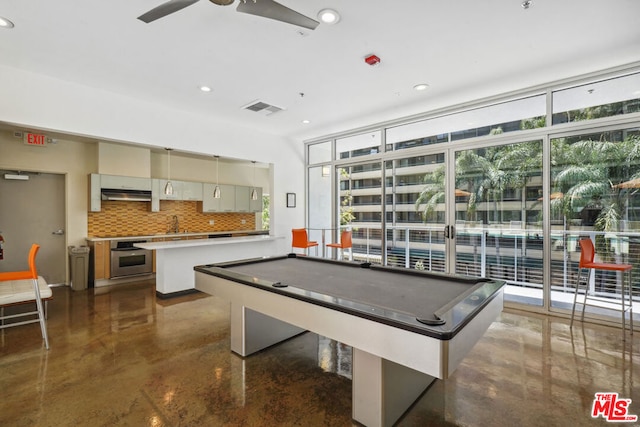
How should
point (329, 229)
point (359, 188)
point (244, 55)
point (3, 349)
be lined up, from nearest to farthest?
point (3, 349), point (244, 55), point (359, 188), point (329, 229)

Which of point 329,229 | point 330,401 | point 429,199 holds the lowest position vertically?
point 330,401

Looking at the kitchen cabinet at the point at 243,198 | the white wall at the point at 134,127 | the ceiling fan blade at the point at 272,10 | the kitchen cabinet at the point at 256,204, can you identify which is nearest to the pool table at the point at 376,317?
the ceiling fan blade at the point at 272,10

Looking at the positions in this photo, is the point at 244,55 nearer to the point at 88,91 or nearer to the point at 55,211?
the point at 88,91

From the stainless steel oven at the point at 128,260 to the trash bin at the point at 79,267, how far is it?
0.39 metres

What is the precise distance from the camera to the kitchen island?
4.72m

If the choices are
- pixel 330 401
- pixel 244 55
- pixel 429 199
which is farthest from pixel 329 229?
pixel 330 401

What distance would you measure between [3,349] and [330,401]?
3209mm

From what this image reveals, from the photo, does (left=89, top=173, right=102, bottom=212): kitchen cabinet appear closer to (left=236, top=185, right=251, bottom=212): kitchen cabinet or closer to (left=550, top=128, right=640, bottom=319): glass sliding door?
(left=236, top=185, right=251, bottom=212): kitchen cabinet

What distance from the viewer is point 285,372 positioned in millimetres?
2561

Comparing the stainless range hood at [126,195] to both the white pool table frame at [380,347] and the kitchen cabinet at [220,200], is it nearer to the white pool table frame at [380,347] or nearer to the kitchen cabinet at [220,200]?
the kitchen cabinet at [220,200]

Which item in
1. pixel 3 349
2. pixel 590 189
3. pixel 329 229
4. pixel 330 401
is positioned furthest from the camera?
pixel 329 229

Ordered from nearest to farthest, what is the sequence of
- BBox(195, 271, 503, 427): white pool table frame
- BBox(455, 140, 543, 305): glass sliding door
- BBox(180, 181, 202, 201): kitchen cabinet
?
BBox(195, 271, 503, 427): white pool table frame → BBox(455, 140, 543, 305): glass sliding door → BBox(180, 181, 202, 201): kitchen cabinet

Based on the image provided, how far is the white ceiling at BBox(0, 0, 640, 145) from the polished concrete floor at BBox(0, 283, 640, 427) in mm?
2959

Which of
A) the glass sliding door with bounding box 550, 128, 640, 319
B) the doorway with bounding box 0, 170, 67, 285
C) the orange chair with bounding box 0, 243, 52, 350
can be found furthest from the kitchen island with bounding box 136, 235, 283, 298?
the glass sliding door with bounding box 550, 128, 640, 319
